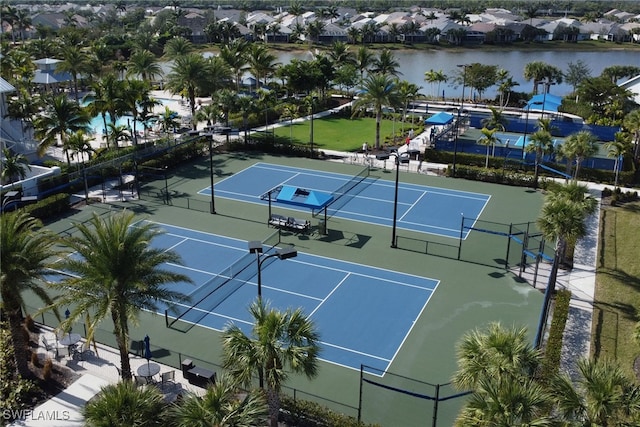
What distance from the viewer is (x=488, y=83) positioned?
69.2 meters

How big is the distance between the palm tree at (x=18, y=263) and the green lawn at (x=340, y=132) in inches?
1330

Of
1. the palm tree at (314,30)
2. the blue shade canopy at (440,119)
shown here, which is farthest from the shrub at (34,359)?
the palm tree at (314,30)

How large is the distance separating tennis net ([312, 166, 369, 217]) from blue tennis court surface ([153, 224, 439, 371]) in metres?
6.87

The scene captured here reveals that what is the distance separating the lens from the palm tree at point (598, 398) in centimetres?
1432

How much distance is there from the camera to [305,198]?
3447 cm

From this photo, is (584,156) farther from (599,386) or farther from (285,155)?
(599,386)

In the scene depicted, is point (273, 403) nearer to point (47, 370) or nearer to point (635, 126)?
point (47, 370)

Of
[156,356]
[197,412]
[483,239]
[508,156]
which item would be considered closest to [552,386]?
[197,412]

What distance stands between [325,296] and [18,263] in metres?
12.8

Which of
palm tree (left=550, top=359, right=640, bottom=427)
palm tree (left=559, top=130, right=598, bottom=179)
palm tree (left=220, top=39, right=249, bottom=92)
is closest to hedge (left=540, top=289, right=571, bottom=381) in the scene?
palm tree (left=550, top=359, right=640, bottom=427)

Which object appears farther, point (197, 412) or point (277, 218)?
point (277, 218)

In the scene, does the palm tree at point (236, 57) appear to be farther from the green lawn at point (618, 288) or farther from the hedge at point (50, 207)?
the green lawn at point (618, 288)

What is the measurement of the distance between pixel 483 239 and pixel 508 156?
1814 centimetres

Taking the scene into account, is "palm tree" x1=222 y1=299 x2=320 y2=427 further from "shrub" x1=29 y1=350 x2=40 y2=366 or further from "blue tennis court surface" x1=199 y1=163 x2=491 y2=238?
"blue tennis court surface" x1=199 y1=163 x2=491 y2=238
